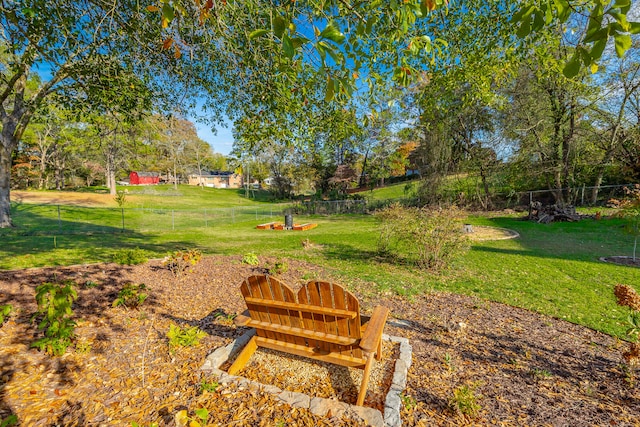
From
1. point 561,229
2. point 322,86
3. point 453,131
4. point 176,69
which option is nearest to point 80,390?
point 322,86

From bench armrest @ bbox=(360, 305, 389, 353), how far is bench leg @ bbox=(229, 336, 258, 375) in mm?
1217

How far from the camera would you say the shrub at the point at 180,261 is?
543 centimetres

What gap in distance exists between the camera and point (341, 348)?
2643 mm

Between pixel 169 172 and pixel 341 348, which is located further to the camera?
pixel 169 172

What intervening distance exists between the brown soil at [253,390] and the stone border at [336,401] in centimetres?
7

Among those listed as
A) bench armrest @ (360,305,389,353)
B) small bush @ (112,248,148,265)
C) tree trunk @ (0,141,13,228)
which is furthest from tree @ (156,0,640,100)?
tree trunk @ (0,141,13,228)

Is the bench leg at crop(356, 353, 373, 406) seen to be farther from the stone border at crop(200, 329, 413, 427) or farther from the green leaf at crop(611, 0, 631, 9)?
the green leaf at crop(611, 0, 631, 9)

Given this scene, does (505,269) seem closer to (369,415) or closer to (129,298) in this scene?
(369,415)

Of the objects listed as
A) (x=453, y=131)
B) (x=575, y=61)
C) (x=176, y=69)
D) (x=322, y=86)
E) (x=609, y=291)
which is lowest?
(x=609, y=291)

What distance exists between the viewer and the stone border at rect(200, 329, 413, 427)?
83.3 inches

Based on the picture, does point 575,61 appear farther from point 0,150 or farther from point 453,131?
point 453,131

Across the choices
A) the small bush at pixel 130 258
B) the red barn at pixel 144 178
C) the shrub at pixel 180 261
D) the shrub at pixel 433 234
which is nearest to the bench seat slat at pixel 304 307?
the shrub at pixel 180 261

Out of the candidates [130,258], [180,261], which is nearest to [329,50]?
[180,261]

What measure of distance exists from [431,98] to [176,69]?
4.73 m
